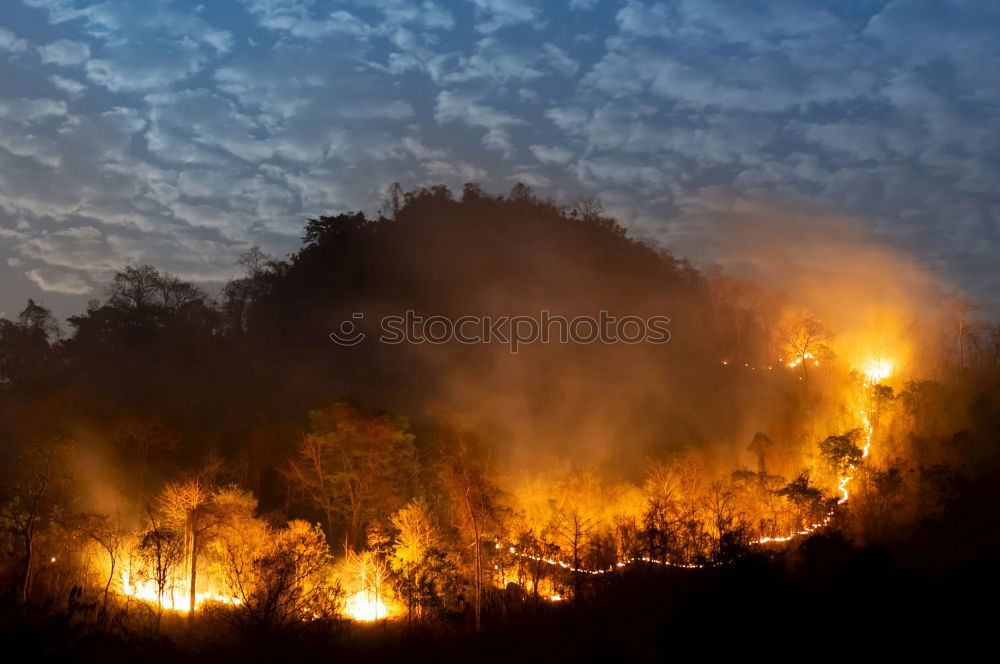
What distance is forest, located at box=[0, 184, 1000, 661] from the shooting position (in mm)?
15891

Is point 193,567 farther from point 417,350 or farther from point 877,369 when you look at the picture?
point 877,369

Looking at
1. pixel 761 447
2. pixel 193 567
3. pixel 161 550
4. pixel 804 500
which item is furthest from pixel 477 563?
pixel 761 447

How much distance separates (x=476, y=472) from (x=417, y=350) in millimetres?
22521

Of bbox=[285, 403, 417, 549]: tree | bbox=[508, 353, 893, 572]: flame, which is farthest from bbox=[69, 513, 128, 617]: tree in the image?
bbox=[508, 353, 893, 572]: flame

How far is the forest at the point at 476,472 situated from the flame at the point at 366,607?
137mm

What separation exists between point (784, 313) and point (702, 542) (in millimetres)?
27084

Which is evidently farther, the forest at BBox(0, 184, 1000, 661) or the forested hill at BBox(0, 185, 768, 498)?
the forested hill at BBox(0, 185, 768, 498)

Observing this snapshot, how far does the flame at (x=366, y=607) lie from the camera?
29.2 meters

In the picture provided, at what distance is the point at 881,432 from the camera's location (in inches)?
1549

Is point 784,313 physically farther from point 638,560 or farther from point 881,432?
point 638,560

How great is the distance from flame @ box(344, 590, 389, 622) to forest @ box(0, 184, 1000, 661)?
0.45 ft

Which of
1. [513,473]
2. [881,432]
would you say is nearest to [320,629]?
[513,473]

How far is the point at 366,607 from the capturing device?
29.8 metres

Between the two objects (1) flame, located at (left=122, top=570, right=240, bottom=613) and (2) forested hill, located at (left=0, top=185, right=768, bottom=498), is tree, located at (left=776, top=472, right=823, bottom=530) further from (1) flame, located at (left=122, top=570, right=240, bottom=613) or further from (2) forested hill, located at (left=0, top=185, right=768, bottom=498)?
(1) flame, located at (left=122, top=570, right=240, bottom=613)
